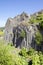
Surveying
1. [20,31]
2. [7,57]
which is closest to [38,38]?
[20,31]

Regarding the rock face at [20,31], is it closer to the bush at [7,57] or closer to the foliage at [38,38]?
the foliage at [38,38]

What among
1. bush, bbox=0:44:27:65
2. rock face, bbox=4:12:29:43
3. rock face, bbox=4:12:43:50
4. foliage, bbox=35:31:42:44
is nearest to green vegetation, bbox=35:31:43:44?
foliage, bbox=35:31:42:44

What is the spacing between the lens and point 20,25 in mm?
55781

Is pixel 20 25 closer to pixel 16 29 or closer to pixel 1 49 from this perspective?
pixel 16 29

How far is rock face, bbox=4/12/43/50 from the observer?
52.8 metres

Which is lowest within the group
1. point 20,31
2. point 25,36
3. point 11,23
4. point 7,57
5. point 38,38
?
point 7,57

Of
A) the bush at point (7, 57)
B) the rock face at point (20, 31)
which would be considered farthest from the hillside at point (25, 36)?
the bush at point (7, 57)

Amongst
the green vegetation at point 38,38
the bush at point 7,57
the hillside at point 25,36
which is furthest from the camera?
the green vegetation at point 38,38

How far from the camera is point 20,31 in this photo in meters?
55.1

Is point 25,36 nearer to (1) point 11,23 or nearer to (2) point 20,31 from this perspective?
(2) point 20,31

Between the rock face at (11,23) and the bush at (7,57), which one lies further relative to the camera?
the rock face at (11,23)

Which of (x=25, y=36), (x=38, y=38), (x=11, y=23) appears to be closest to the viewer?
(x=38, y=38)

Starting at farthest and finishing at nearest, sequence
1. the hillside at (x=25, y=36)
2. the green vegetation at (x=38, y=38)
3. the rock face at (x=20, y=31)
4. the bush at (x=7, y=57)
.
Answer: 1. the rock face at (x=20, y=31)
2. the green vegetation at (x=38, y=38)
3. the hillside at (x=25, y=36)
4. the bush at (x=7, y=57)

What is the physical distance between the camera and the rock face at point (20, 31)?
173ft
